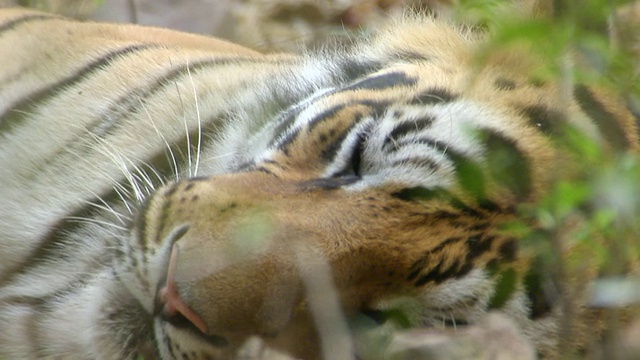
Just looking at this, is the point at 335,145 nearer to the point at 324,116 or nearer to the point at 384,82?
the point at 324,116

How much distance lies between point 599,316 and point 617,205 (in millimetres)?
669

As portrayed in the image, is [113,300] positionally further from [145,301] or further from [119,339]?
[145,301]

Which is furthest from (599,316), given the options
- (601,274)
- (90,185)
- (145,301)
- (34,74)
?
(34,74)

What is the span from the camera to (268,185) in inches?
81.4

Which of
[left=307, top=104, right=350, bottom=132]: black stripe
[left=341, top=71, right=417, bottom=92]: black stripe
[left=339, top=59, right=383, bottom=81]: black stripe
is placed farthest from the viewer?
[left=339, top=59, right=383, bottom=81]: black stripe

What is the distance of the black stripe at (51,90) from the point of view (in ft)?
8.72

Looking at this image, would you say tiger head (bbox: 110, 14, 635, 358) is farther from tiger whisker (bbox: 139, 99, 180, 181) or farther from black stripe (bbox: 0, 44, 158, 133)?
black stripe (bbox: 0, 44, 158, 133)

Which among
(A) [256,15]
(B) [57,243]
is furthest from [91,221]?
(A) [256,15]

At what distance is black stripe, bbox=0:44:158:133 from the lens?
2.66 meters

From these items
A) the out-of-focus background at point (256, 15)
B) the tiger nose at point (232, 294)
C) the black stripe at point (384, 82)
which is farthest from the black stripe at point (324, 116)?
the out-of-focus background at point (256, 15)

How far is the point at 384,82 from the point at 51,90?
987 millimetres

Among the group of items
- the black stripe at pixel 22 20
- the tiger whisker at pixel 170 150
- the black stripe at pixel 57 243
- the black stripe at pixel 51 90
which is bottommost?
the black stripe at pixel 57 243

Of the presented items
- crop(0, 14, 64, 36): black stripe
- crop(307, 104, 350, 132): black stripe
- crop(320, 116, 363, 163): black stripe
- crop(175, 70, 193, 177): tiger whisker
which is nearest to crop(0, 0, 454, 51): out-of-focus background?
crop(0, 14, 64, 36): black stripe

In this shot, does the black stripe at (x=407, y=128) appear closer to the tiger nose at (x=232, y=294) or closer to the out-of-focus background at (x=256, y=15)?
the tiger nose at (x=232, y=294)
